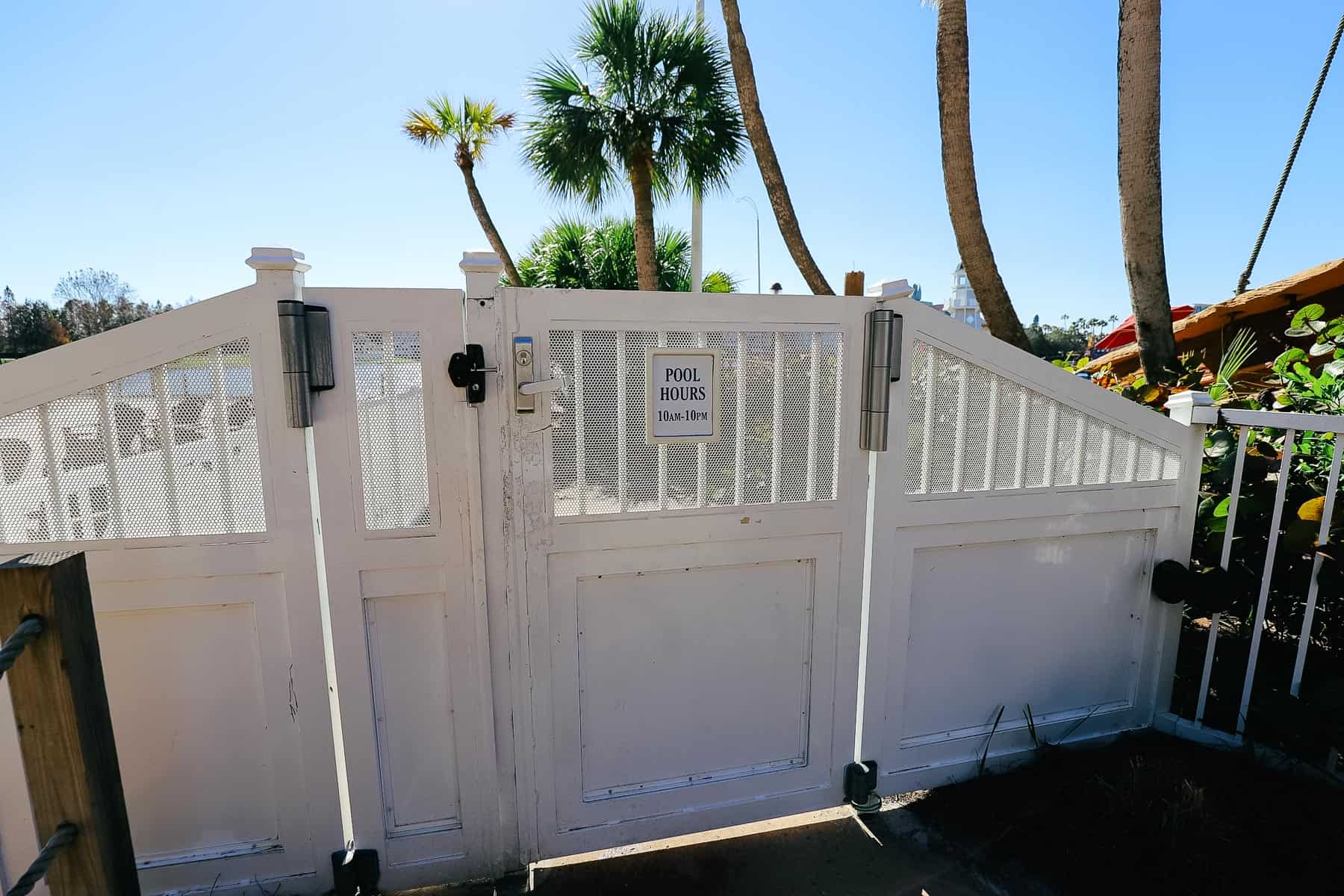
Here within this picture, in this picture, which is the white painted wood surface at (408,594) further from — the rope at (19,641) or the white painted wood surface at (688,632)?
the rope at (19,641)

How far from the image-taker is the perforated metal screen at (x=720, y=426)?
75.7 inches

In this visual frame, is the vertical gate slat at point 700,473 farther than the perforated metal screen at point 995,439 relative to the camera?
No

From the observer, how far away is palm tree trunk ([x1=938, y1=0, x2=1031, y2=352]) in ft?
15.2

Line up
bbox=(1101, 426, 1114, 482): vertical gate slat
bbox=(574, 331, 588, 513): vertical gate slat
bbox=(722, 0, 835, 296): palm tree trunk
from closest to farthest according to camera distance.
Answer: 1. bbox=(574, 331, 588, 513): vertical gate slat
2. bbox=(1101, 426, 1114, 482): vertical gate slat
3. bbox=(722, 0, 835, 296): palm tree trunk

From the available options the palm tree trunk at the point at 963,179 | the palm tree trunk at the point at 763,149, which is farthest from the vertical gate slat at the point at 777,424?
the palm tree trunk at the point at 763,149

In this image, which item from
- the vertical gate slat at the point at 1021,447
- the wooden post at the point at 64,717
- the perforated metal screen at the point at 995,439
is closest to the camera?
the wooden post at the point at 64,717

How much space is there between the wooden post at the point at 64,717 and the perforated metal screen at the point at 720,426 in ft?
3.62

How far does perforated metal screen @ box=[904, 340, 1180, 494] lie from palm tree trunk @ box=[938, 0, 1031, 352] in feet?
7.99

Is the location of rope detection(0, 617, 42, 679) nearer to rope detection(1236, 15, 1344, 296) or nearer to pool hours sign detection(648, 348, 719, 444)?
pool hours sign detection(648, 348, 719, 444)

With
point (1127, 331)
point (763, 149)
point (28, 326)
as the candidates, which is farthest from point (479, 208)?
point (28, 326)

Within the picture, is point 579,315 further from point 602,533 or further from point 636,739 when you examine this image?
point 636,739

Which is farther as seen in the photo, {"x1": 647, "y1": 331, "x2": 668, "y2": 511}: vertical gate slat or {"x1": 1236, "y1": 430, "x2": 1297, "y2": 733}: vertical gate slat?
{"x1": 1236, "y1": 430, "x2": 1297, "y2": 733}: vertical gate slat

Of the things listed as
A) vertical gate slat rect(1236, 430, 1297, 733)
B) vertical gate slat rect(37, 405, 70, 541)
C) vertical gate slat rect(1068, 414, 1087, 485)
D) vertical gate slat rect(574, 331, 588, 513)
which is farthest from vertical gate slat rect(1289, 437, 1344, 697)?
vertical gate slat rect(37, 405, 70, 541)

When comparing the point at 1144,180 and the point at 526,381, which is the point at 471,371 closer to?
the point at 526,381
